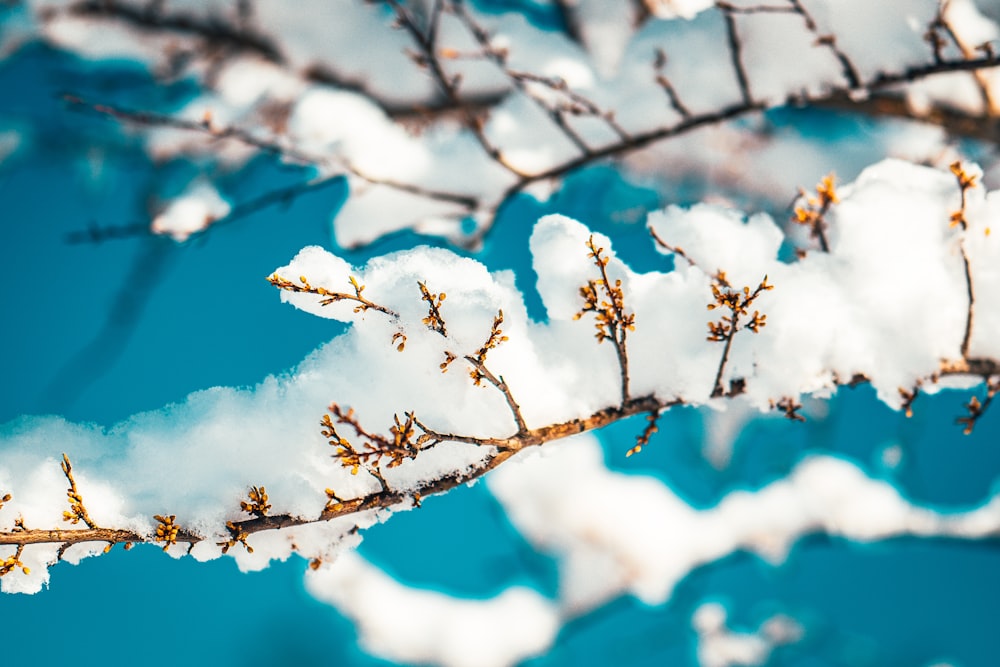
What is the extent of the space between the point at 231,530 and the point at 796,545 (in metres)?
2.89

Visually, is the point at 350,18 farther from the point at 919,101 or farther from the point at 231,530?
the point at 919,101

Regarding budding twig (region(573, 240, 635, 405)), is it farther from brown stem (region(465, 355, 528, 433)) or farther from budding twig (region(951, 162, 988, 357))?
budding twig (region(951, 162, 988, 357))

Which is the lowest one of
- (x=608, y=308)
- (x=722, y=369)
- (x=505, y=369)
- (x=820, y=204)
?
(x=505, y=369)

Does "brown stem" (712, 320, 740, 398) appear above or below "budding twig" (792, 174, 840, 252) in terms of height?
below

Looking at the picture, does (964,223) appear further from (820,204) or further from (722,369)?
(722,369)

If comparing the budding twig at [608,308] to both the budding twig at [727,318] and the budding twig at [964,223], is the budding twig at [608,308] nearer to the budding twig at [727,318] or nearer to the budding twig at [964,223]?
the budding twig at [727,318]

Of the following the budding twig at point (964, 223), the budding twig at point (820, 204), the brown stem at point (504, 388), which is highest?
the budding twig at point (964, 223)

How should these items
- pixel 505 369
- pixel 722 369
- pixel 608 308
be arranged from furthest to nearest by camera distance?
pixel 505 369, pixel 722 369, pixel 608 308

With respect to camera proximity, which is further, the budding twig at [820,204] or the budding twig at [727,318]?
the budding twig at [820,204]

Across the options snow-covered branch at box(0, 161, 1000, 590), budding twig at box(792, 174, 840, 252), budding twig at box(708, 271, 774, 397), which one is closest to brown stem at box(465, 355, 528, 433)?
snow-covered branch at box(0, 161, 1000, 590)

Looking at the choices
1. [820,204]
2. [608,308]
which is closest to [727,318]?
A: [608,308]

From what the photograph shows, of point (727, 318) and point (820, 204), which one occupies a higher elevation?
point (820, 204)

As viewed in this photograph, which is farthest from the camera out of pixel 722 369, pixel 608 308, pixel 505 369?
pixel 505 369

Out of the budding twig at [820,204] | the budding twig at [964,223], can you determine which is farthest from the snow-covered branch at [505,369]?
the budding twig at [820,204]
